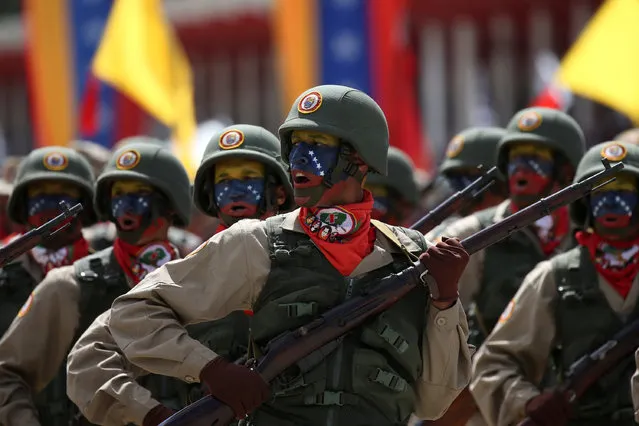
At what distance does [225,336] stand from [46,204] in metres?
1.93

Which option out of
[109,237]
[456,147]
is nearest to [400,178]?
[456,147]

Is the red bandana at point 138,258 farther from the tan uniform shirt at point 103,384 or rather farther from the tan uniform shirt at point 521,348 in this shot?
the tan uniform shirt at point 521,348

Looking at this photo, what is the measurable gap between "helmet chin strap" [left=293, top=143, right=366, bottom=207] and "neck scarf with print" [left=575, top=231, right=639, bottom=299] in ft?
6.77

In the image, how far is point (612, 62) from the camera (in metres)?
13.1

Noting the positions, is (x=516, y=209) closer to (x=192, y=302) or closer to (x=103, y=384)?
(x=103, y=384)

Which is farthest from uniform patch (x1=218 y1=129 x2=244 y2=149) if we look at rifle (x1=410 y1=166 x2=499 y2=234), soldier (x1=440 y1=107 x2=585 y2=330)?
soldier (x1=440 y1=107 x2=585 y2=330)

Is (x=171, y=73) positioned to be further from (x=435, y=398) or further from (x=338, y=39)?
(x=435, y=398)

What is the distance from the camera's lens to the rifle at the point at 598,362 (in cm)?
782

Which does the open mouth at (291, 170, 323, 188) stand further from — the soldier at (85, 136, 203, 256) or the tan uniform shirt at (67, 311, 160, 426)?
the soldier at (85, 136, 203, 256)

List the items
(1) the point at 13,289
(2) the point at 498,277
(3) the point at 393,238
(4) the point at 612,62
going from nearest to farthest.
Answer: (3) the point at 393,238 < (1) the point at 13,289 < (2) the point at 498,277 < (4) the point at 612,62

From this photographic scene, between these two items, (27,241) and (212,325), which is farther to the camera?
(212,325)

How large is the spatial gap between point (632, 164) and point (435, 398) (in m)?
2.22

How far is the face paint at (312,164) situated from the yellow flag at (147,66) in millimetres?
8924

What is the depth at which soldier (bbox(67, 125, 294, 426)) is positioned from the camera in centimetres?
734
